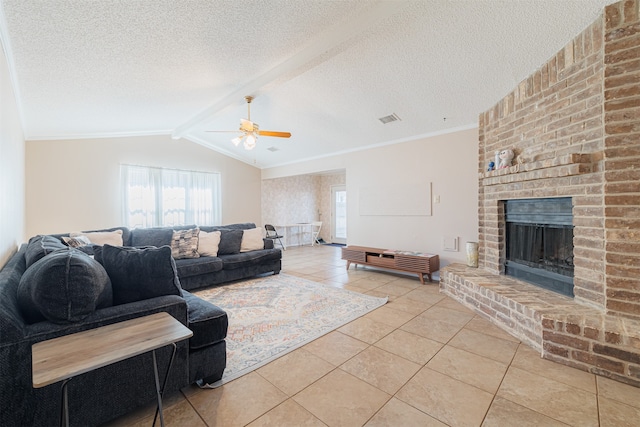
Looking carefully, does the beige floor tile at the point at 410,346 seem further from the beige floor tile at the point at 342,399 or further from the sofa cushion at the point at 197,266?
the sofa cushion at the point at 197,266

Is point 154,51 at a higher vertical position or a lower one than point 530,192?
higher

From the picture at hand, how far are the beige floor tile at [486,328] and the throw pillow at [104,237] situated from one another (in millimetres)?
4402

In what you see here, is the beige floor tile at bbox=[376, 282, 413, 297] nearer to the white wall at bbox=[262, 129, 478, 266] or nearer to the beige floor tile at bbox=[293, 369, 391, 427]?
the white wall at bbox=[262, 129, 478, 266]

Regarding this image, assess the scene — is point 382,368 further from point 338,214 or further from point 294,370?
point 338,214

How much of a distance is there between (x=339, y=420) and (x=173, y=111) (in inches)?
185

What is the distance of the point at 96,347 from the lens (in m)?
1.08

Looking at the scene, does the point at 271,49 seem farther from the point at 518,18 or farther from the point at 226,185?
the point at 226,185

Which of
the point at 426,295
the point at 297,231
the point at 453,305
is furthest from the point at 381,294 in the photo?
the point at 297,231

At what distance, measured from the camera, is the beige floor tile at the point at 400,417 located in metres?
1.43

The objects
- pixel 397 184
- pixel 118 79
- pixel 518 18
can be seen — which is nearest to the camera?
pixel 518 18

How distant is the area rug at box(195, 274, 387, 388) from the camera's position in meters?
2.14

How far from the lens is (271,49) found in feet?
8.80

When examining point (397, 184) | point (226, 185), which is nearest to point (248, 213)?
point (226, 185)

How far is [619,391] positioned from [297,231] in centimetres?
727
